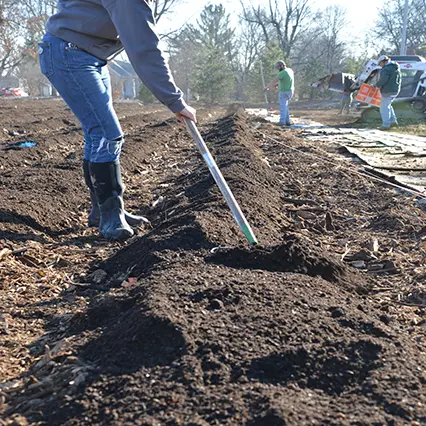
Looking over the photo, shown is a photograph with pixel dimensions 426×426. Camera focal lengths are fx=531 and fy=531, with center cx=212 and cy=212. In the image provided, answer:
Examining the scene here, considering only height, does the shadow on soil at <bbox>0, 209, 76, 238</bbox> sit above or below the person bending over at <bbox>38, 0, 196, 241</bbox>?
below

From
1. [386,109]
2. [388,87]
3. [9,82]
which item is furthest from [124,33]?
[9,82]

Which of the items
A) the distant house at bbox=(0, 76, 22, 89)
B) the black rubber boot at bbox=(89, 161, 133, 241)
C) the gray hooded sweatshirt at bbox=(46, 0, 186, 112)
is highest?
the distant house at bbox=(0, 76, 22, 89)

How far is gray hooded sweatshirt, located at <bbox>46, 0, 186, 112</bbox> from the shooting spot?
10.2 feet

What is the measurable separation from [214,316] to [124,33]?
1821mm

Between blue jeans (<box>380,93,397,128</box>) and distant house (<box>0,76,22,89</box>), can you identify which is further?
distant house (<box>0,76,22,89</box>)

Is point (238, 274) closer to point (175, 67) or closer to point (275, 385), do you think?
point (275, 385)

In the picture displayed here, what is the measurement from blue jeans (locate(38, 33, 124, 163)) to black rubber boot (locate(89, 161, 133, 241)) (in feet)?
0.27

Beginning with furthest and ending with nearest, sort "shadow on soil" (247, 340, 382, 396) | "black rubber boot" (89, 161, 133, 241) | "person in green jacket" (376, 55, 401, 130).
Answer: "person in green jacket" (376, 55, 401, 130), "black rubber boot" (89, 161, 133, 241), "shadow on soil" (247, 340, 382, 396)

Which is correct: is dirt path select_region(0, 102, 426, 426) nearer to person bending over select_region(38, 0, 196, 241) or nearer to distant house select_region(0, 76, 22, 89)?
person bending over select_region(38, 0, 196, 241)

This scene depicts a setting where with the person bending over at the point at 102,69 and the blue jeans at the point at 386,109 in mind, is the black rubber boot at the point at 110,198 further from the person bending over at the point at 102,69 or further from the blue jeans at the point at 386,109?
the blue jeans at the point at 386,109

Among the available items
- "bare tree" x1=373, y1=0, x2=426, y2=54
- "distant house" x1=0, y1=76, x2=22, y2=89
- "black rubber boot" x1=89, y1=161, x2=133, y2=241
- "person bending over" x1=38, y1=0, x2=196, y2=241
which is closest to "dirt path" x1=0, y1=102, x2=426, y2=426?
"black rubber boot" x1=89, y1=161, x2=133, y2=241

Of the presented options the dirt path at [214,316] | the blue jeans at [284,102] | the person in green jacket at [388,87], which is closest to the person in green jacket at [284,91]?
the blue jeans at [284,102]

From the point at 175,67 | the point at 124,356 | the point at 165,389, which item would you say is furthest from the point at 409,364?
the point at 175,67

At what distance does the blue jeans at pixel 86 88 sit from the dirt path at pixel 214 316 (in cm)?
75
